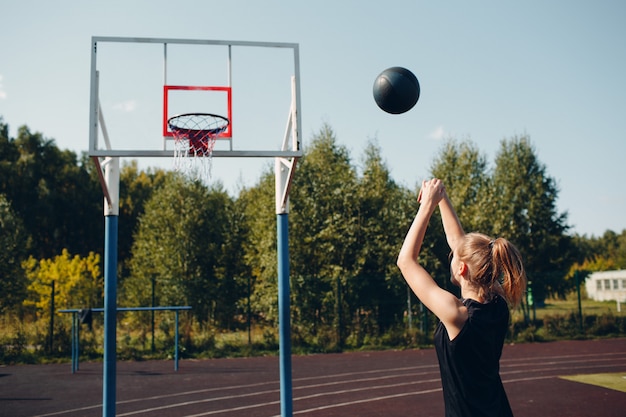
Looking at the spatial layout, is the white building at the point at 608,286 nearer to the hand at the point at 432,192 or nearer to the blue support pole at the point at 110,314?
the blue support pole at the point at 110,314

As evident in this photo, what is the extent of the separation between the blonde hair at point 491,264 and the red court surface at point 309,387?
6395 millimetres

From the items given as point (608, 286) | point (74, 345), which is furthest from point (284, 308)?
point (608, 286)

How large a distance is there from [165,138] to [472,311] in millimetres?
5063

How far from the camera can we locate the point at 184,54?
270 inches

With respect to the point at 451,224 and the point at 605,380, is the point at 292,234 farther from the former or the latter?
the point at 451,224

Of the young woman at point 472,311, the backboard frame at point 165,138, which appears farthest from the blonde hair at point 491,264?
the backboard frame at point 165,138

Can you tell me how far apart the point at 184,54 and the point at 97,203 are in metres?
34.5

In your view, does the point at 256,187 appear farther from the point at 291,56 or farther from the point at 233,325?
the point at 291,56

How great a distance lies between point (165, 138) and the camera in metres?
6.62

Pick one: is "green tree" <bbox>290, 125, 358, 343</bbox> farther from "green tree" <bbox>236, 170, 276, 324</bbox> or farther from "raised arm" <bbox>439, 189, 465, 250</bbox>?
"raised arm" <bbox>439, 189, 465, 250</bbox>

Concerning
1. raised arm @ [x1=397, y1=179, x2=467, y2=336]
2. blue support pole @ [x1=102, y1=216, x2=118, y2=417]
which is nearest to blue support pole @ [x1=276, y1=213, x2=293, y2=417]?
blue support pole @ [x1=102, y1=216, x2=118, y2=417]

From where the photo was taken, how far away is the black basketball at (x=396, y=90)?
5.27 m

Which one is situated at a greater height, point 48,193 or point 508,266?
point 48,193

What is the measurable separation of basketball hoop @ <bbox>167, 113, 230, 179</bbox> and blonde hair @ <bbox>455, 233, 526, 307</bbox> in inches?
183
